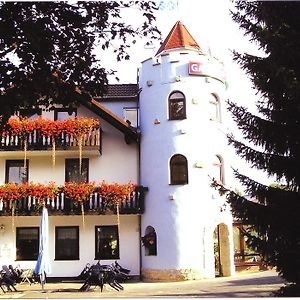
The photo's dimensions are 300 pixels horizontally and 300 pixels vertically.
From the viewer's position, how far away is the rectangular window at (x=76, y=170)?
1427 cm

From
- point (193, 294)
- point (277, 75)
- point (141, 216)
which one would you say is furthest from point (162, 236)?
point (277, 75)

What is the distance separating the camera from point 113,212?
13469 millimetres

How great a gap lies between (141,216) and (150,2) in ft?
30.1

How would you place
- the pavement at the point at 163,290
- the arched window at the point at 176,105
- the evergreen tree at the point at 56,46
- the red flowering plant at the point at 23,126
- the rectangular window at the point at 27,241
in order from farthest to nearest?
the rectangular window at the point at 27,241 → the arched window at the point at 176,105 → the red flowering plant at the point at 23,126 → the pavement at the point at 163,290 → the evergreen tree at the point at 56,46

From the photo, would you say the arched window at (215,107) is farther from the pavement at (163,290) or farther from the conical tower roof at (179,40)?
the pavement at (163,290)

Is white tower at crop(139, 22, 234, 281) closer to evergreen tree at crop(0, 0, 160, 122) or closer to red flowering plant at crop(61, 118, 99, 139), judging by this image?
red flowering plant at crop(61, 118, 99, 139)

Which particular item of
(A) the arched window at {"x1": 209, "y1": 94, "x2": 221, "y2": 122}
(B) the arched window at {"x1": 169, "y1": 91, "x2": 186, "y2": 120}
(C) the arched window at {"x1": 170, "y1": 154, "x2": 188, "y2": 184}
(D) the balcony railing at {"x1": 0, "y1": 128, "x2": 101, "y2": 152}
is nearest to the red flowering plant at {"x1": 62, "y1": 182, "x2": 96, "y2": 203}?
(D) the balcony railing at {"x1": 0, "y1": 128, "x2": 101, "y2": 152}

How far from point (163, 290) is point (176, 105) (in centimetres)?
513

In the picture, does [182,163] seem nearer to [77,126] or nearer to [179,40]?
[77,126]

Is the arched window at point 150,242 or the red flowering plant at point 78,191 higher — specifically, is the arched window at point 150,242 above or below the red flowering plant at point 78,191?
below

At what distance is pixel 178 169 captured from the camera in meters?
13.4

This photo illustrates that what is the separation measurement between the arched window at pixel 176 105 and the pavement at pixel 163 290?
4.37 meters

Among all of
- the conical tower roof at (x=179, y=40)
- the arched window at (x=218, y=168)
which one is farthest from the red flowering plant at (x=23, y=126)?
the arched window at (x=218, y=168)

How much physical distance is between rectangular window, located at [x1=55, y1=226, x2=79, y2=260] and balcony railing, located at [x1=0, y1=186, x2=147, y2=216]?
2.63 ft
